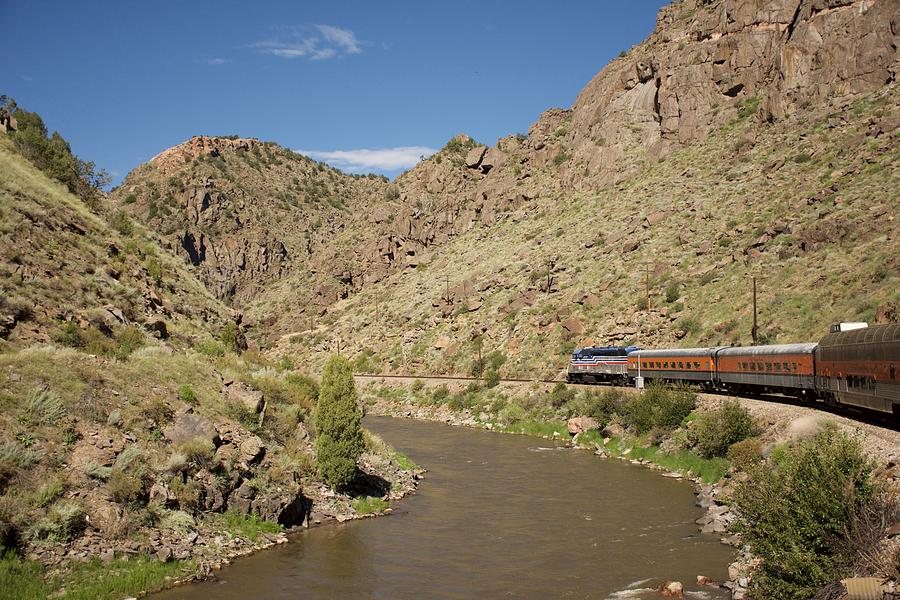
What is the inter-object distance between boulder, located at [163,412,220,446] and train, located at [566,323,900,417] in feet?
67.2

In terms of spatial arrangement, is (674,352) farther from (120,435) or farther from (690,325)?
(120,435)

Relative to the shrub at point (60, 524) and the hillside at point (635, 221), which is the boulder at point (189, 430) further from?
the hillside at point (635, 221)

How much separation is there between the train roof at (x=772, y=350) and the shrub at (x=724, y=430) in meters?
3.66

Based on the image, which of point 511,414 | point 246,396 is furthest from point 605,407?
point 246,396

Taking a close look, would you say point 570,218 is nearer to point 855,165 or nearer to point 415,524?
point 855,165

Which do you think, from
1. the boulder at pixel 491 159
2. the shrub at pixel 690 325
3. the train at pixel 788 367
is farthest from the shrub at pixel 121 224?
the boulder at pixel 491 159

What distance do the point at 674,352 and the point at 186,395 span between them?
108 ft

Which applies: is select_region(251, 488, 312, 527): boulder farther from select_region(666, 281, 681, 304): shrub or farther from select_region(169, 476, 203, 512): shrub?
select_region(666, 281, 681, 304): shrub

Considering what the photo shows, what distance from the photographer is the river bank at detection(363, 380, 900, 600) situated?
18.3 meters

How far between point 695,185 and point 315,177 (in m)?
117

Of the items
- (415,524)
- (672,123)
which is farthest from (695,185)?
(415,524)

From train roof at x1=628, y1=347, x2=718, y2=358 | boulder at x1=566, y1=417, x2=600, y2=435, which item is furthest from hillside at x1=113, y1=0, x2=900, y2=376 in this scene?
boulder at x1=566, y1=417, x2=600, y2=435

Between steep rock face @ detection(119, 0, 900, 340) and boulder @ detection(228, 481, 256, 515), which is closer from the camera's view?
boulder @ detection(228, 481, 256, 515)

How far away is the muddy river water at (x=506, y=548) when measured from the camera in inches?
642
